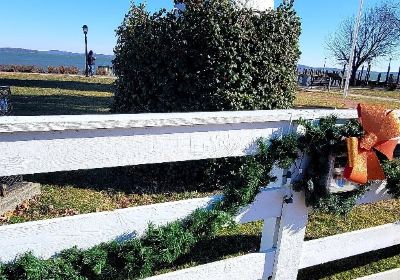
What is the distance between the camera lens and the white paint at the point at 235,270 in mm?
2582

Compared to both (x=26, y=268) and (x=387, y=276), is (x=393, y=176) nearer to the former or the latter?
(x=387, y=276)

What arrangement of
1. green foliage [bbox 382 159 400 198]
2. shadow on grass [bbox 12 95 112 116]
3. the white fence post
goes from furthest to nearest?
shadow on grass [bbox 12 95 112 116] < green foliage [bbox 382 159 400 198] < the white fence post

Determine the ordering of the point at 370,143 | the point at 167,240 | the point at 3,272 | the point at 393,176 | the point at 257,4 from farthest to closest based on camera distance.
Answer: the point at 257,4 < the point at 393,176 < the point at 370,143 < the point at 167,240 < the point at 3,272

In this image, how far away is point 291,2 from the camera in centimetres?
605

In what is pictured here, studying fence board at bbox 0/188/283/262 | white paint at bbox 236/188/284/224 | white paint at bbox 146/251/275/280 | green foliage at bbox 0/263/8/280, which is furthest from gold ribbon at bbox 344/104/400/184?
green foliage at bbox 0/263/8/280

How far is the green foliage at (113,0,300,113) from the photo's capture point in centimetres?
559

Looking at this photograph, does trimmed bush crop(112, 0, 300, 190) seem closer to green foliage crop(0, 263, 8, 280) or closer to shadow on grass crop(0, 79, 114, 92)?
green foliage crop(0, 263, 8, 280)

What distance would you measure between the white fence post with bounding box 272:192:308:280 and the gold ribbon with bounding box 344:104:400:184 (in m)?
0.41

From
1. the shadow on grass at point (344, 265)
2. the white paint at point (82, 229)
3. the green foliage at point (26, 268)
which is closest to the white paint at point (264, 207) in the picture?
the white paint at point (82, 229)

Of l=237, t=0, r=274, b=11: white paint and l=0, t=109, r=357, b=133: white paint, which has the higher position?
l=237, t=0, r=274, b=11: white paint

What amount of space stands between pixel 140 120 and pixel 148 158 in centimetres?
23

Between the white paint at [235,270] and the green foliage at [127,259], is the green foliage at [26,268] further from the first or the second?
the white paint at [235,270]

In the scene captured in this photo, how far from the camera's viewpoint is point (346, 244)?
3.23 m

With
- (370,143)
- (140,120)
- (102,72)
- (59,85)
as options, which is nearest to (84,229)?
(140,120)
